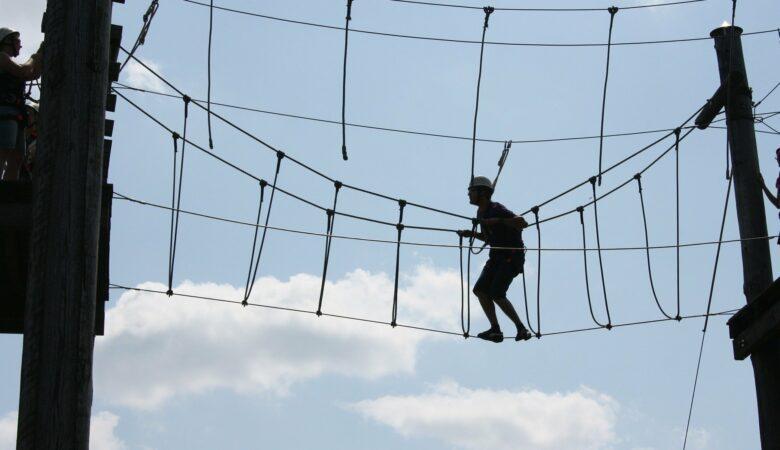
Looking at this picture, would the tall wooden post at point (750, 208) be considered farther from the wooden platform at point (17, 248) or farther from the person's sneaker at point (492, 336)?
the wooden platform at point (17, 248)

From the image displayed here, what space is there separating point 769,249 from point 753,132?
96cm

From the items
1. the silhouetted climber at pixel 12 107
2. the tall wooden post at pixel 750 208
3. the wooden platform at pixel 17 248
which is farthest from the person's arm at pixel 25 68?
the tall wooden post at pixel 750 208

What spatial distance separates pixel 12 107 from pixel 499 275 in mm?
4018

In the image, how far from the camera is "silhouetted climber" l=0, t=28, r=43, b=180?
250 inches

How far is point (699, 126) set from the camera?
29.0 ft

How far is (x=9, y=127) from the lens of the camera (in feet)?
20.9

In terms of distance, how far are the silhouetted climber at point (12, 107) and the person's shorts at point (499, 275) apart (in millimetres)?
3862

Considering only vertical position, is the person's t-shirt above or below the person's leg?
above

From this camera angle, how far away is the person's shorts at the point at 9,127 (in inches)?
250

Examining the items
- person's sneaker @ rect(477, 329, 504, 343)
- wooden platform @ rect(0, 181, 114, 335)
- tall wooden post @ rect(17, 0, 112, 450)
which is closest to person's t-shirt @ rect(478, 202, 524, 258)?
person's sneaker @ rect(477, 329, 504, 343)

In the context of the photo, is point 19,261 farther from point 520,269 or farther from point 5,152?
point 520,269

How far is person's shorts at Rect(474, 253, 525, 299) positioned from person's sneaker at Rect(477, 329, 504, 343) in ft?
0.89

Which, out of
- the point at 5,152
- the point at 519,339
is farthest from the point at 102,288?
the point at 519,339

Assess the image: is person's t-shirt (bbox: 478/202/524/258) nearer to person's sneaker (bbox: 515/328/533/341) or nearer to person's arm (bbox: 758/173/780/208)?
person's sneaker (bbox: 515/328/533/341)
